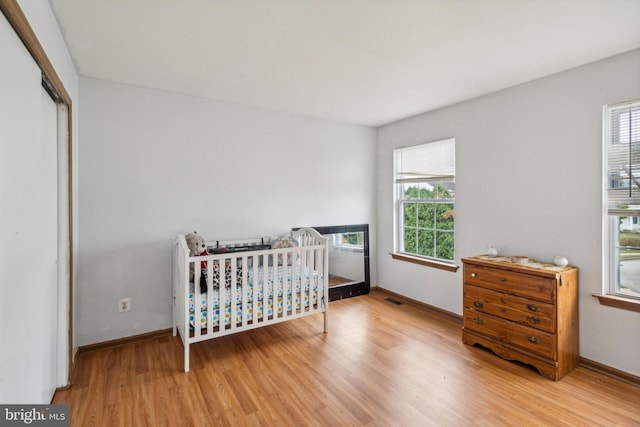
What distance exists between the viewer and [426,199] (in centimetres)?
361

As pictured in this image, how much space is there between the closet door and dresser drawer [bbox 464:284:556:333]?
2890 millimetres

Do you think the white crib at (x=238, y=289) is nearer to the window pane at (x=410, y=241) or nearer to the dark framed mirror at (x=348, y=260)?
the dark framed mirror at (x=348, y=260)

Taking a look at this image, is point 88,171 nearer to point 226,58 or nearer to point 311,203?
point 226,58

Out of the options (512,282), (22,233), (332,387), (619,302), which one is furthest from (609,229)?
(22,233)

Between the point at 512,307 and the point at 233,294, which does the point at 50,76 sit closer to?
the point at 233,294

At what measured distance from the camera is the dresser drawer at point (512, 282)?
7.10 feet

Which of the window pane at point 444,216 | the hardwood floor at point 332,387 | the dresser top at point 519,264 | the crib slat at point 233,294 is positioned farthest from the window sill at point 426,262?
the crib slat at point 233,294

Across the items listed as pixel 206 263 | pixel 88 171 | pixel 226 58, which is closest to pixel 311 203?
pixel 206 263

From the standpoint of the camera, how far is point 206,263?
7.90ft

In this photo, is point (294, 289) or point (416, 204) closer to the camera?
point (294, 289)

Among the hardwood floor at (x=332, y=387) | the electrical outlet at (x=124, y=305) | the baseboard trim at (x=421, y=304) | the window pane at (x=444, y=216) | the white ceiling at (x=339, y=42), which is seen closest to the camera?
the white ceiling at (x=339, y=42)

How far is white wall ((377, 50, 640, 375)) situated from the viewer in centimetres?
218

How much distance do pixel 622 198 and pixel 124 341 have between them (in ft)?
13.4

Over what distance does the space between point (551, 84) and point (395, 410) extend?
8.89 feet
